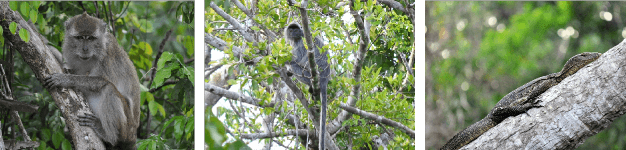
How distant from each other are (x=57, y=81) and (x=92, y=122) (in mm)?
183

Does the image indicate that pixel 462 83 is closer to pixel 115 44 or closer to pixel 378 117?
pixel 378 117

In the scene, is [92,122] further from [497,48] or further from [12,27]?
[497,48]

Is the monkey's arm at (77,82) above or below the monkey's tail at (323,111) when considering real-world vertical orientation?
above

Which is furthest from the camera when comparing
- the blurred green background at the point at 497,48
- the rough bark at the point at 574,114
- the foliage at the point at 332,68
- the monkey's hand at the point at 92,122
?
the blurred green background at the point at 497,48

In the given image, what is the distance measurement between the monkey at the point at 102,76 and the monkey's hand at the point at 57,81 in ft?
0.11

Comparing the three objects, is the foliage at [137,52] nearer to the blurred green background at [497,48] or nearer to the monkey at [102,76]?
the monkey at [102,76]

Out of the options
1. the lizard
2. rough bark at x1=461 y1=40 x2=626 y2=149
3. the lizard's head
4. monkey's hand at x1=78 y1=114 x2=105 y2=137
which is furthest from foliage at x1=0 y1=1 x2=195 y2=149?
the lizard's head

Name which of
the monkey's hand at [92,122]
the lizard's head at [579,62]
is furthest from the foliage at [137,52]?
the lizard's head at [579,62]

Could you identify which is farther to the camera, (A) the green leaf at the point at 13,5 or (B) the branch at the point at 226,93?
(B) the branch at the point at 226,93

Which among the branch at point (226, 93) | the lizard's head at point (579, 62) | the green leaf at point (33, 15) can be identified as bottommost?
the branch at point (226, 93)

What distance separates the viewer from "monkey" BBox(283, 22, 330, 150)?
142 cm

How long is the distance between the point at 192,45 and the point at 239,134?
406 mm

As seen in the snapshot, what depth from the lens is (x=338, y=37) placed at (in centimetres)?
148

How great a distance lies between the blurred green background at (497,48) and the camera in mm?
3100
